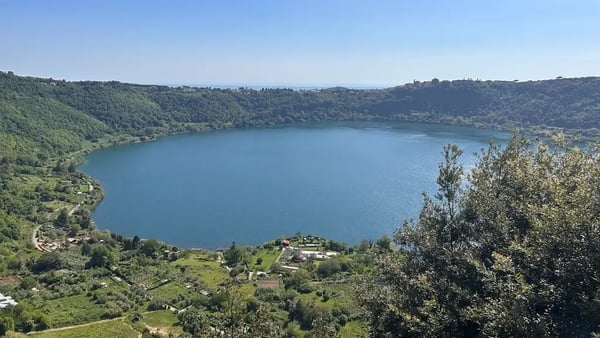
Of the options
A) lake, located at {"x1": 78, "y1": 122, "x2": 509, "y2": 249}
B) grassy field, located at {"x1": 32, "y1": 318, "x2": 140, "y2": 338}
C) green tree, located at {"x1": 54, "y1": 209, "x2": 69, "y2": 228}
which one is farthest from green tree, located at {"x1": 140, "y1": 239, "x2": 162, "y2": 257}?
grassy field, located at {"x1": 32, "y1": 318, "x2": 140, "y2": 338}

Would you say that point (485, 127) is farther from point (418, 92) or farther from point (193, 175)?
point (193, 175)

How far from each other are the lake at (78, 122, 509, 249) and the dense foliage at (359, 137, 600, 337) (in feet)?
128

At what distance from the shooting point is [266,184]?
73188 millimetres

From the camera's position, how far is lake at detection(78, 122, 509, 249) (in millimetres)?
53875

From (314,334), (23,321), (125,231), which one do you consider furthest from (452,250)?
(125,231)

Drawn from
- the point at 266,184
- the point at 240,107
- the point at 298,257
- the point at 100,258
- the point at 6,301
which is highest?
the point at 240,107

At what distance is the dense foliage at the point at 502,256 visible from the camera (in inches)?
289

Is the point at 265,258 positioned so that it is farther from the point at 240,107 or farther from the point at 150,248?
the point at 240,107

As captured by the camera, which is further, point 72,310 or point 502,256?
point 72,310

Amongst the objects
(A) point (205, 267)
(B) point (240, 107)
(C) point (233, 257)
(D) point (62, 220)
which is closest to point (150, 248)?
(A) point (205, 267)

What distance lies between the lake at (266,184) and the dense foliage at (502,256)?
3889 centimetres

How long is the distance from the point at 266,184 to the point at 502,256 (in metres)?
65.9

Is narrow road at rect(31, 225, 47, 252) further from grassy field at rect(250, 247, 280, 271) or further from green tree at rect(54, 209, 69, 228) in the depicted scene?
grassy field at rect(250, 247, 280, 271)

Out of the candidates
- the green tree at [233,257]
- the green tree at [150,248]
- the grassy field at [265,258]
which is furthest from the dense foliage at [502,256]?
the green tree at [150,248]
